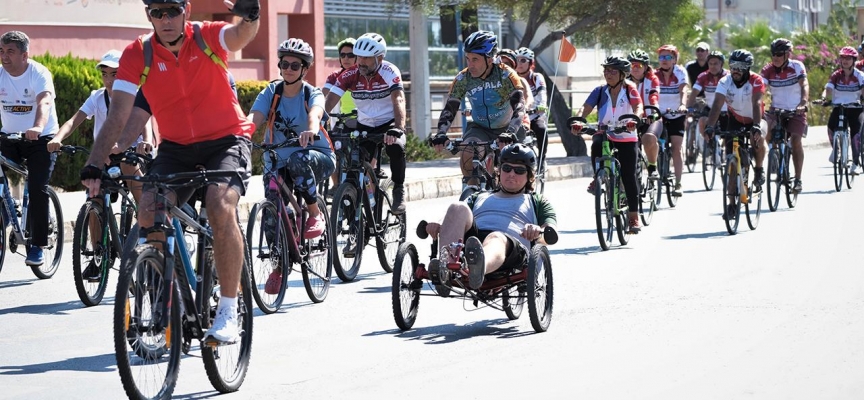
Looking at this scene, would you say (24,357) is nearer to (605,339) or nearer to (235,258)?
(235,258)

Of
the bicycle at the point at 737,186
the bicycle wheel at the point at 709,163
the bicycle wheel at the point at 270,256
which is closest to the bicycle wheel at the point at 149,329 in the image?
the bicycle wheel at the point at 270,256

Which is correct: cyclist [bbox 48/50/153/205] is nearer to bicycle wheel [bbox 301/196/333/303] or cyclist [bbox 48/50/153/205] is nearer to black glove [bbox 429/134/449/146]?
bicycle wheel [bbox 301/196/333/303]

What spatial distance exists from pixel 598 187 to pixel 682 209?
4298mm

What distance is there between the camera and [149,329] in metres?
6.82

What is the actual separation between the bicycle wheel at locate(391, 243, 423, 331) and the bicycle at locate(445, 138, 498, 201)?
2360 millimetres

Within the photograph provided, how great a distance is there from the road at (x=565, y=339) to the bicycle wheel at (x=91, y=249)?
169 mm

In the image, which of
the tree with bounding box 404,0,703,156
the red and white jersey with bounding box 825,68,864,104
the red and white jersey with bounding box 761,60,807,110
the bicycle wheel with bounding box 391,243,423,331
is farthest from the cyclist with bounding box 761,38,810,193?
the bicycle wheel with bounding box 391,243,423,331

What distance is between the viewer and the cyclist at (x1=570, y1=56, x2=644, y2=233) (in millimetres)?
14383

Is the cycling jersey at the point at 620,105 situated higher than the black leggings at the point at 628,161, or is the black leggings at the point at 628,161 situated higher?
the cycling jersey at the point at 620,105

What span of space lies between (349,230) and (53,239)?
2.45 meters

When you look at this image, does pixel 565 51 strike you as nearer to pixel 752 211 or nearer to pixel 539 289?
pixel 752 211

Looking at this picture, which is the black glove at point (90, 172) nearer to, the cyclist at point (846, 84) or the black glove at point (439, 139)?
the black glove at point (439, 139)

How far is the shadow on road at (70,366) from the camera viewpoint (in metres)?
8.08

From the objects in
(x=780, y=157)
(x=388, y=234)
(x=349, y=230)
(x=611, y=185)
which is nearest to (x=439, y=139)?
(x=349, y=230)
